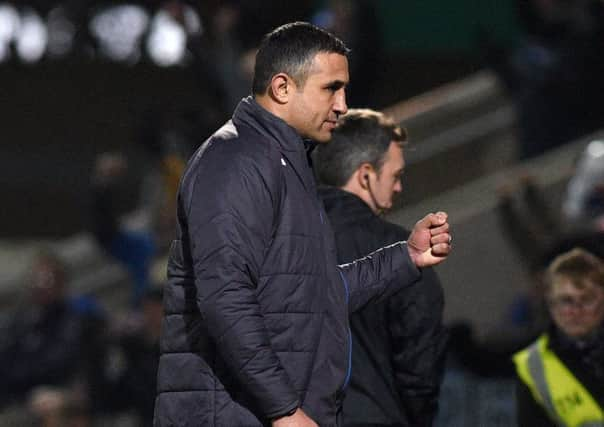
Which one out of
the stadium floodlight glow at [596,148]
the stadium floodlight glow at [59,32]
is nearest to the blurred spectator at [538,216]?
the stadium floodlight glow at [596,148]

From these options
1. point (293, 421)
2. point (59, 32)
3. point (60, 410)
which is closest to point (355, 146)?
point (293, 421)

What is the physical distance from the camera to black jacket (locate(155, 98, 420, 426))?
429 centimetres

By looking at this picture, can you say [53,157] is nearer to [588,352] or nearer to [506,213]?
[506,213]

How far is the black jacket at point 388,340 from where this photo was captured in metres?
5.35

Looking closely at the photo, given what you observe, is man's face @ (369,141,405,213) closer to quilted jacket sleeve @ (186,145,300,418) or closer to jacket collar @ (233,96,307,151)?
jacket collar @ (233,96,307,151)

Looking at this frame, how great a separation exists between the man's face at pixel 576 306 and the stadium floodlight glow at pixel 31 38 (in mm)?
12370

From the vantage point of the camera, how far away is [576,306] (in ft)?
19.2

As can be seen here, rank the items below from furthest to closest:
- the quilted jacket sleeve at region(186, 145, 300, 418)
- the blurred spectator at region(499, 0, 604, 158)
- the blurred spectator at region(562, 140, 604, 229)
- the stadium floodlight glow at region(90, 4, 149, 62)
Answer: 1. the stadium floodlight glow at region(90, 4, 149, 62)
2. the blurred spectator at region(499, 0, 604, 158)
3. the blurred spectator at region(562, 140, 604, 229)
4. the quilted jacket sleeve at region(186, 145, 300, 418)

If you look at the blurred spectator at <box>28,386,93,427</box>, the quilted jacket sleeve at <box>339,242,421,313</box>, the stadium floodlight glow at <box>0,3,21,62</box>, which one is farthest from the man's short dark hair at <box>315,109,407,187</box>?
the stadium floodlight glow at <box>0,3,21,62</box>

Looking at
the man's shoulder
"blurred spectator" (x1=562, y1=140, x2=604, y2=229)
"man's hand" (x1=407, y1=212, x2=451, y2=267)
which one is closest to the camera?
the man's shoulder

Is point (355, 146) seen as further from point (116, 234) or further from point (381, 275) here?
point (116, 234)

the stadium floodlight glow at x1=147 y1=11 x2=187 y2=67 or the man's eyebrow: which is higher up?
the stadium floodlight glow at x1=147 y1=11 x2=187 y2=67

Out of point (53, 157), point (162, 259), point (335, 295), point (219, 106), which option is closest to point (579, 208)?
point (219, 106)

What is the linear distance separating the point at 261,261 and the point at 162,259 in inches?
253
